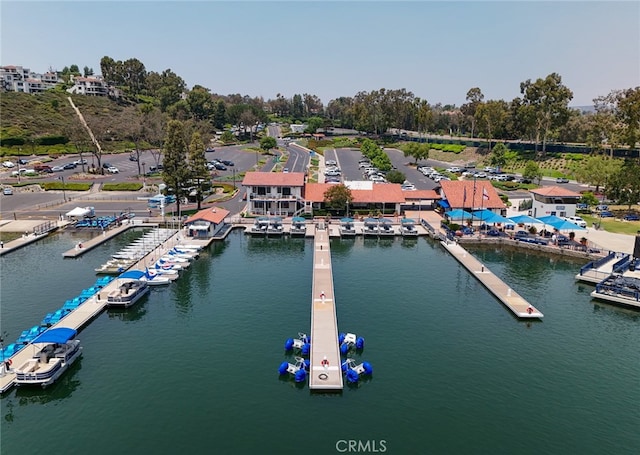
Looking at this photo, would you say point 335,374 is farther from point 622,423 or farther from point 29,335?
point 29,335

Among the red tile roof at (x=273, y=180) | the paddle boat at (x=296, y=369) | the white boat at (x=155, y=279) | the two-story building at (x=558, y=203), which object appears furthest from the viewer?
the red tile roof at (x=273, y=180)

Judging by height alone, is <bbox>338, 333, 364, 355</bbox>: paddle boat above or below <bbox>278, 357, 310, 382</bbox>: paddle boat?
above

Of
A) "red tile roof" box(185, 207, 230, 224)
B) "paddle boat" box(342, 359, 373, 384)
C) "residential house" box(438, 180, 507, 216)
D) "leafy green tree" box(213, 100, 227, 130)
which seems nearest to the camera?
"paddle boat" box(342, 359, 373, 384)

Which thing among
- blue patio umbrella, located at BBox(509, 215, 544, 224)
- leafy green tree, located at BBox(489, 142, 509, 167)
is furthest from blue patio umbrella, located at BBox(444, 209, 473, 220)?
leafy green tree, located at BBox(489, 142, 509, 167)

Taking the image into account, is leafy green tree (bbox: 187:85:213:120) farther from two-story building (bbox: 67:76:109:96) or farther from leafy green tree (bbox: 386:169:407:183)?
leafy green tree (bbox: 386:169:407:183)

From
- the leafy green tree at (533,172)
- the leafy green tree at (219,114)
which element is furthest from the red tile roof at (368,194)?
the leafy green tree at (219,114)

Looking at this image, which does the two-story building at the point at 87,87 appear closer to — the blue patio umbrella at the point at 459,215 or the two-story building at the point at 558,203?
the blue patio umbrella at the point at 459,215

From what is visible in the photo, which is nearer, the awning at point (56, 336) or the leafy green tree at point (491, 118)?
the awning at point (56, 336)

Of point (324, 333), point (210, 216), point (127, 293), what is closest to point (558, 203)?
point (324, 333)
